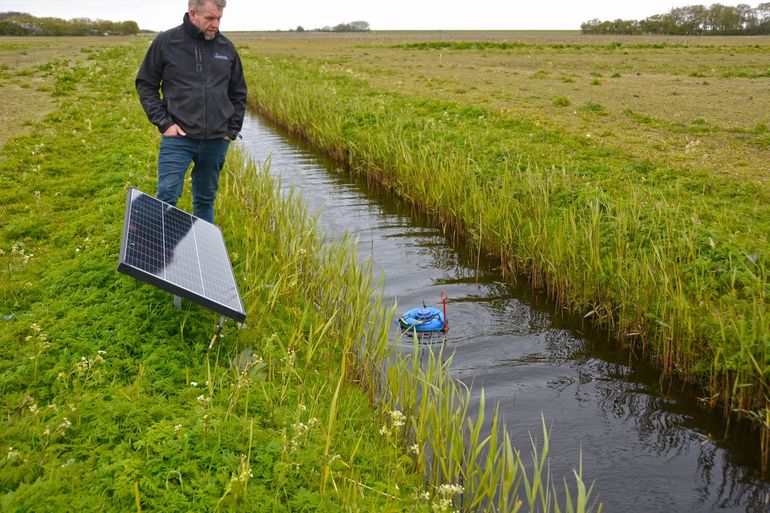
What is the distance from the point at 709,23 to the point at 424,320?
125 meters

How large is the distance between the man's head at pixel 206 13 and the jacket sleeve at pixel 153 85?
0.42 meters

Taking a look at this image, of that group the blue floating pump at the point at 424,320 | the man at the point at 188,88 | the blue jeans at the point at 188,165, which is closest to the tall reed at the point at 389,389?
the blue floating pump at the point at 424,320

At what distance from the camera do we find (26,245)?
695 cm

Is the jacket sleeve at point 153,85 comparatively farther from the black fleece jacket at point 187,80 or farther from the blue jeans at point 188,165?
the blue jeans at point 188,165

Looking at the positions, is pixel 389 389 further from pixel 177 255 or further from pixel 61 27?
pixel 61 27

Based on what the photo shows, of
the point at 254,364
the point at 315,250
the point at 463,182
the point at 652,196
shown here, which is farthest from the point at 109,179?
the point at 652,196

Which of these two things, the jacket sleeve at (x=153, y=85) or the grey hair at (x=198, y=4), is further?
the jacket sleeve at (x=153, y=85)

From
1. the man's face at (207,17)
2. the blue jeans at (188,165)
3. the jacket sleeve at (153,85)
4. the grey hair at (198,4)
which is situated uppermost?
the grey hair at (198,4)

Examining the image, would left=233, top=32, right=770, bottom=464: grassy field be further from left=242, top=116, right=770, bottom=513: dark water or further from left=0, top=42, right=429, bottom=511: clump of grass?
left=0, top=42, right=429, bottom=511: clump of grass

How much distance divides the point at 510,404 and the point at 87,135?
11.5 metres

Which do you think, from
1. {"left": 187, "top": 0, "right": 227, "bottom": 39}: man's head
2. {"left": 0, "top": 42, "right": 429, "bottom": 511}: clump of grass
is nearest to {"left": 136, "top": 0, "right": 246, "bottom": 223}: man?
{"left": 187, "top": 0, "right": 227, "bottom": 39}: man's head

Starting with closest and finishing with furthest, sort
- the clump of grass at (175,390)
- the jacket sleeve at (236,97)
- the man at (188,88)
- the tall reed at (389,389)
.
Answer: the clump of grass at (175,390), the tall reed at (389,389), the man at (188,88), the jacket sleeve at (236,97)

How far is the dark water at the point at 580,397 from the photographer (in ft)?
15.1

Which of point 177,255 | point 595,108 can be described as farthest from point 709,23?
point 177,255
